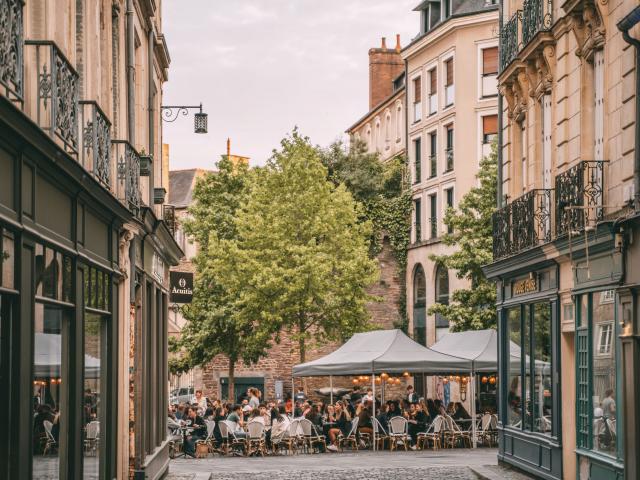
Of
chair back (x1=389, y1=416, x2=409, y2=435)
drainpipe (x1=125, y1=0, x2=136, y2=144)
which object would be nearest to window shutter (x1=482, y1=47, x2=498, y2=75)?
chair back (x1=389, y1=416, x2=409, y2=435)

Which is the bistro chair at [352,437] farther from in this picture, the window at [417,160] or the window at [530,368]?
the window at [417,160]

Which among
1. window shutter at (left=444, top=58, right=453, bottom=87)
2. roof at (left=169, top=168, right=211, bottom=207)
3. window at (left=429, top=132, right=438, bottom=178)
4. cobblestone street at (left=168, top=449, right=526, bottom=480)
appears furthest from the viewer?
roof at (left=169, top=168, right=211, bottom=207)

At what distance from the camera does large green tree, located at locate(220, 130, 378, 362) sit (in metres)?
47.2

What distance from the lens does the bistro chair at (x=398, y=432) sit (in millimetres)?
33094

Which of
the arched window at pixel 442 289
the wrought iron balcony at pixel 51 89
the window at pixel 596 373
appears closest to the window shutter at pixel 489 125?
the arched window at pixel 442 289

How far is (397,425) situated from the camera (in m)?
33.3

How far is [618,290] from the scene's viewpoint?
17.0 m

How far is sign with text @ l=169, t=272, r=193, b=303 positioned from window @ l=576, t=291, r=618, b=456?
28.2 feet

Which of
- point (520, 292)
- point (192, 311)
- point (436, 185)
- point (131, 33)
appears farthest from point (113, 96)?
point (436, 185)

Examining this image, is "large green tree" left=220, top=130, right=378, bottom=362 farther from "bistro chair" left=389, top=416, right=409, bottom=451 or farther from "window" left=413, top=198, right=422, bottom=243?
"bistro chair" left=389, top=416, right=409, bottom=451

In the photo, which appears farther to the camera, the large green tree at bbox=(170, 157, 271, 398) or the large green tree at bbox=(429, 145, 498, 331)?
the large green tree at bbox=(170, 157, 271, 398)

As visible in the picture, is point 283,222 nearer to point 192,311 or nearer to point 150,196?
point 192,311

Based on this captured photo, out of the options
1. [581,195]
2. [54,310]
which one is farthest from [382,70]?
[54,310]

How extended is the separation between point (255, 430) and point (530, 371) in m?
10.4
